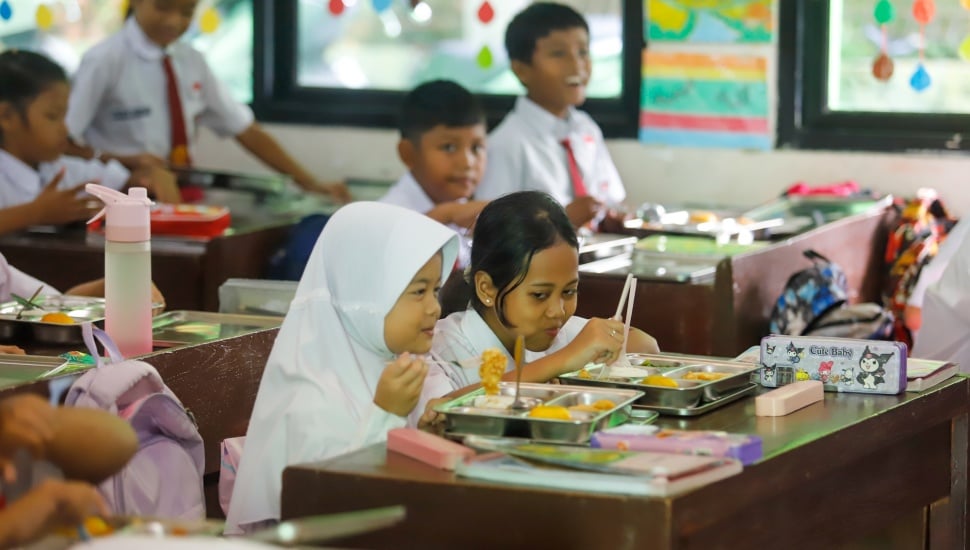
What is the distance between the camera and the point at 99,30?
6.44 metres

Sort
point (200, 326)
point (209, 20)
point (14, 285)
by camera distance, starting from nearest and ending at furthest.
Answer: point (200, 326) < point (14, 285) < point (209, 20)

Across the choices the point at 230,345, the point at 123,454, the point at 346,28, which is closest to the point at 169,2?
the point at 346,28

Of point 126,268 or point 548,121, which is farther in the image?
point 548,121

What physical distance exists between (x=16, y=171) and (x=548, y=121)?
1.66m

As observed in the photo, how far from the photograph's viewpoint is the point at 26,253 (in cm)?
421

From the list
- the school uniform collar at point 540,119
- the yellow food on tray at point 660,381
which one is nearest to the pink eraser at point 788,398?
the yellow food on tray at point 660,381

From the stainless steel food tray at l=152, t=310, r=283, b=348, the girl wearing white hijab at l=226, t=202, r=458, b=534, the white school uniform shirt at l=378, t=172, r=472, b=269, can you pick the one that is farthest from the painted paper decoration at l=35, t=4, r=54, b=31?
Answer: the girl wearing white hijab at l=226, t=202, r=458, b=534

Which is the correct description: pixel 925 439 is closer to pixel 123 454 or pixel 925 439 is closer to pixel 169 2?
pixel 123 454

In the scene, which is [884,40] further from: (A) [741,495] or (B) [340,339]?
(A) [741,495]

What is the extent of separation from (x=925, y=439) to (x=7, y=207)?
2637mm

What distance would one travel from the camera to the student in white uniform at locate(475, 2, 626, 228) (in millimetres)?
4812

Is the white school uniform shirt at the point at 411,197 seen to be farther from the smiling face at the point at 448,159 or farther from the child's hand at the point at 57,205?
the child's hand at the point at 57,205

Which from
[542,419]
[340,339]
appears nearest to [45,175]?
[340,339]

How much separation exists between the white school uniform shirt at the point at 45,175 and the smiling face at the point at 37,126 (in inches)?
1.6
